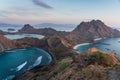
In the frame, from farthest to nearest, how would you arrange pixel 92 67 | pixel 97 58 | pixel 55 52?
pixel 55 52 → pixel 97 58 → pixel 92 67

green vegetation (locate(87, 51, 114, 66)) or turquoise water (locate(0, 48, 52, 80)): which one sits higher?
green vegetation (locate(87, 51, 114, 66))

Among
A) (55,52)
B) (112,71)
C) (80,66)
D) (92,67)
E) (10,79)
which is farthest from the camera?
(55,52)

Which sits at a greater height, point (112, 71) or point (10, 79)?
point (112, 71)

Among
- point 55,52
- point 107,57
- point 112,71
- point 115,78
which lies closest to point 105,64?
point 107,57

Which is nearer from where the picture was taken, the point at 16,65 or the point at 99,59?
the point at 99,59

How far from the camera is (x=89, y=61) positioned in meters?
36.2

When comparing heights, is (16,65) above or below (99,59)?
below

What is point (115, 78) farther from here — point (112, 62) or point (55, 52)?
point (55, 52)

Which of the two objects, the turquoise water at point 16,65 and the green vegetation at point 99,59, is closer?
the green vegetation at point 99,59

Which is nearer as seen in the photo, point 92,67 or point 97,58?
point 92,67

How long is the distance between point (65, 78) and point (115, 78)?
8163 millimetres

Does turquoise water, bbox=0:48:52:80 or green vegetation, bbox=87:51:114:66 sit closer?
green vegetation, bbox=87:51:114:66

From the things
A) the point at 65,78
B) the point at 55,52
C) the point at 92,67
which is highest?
the point at 92,67

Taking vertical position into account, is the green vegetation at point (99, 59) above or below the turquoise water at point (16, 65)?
above
